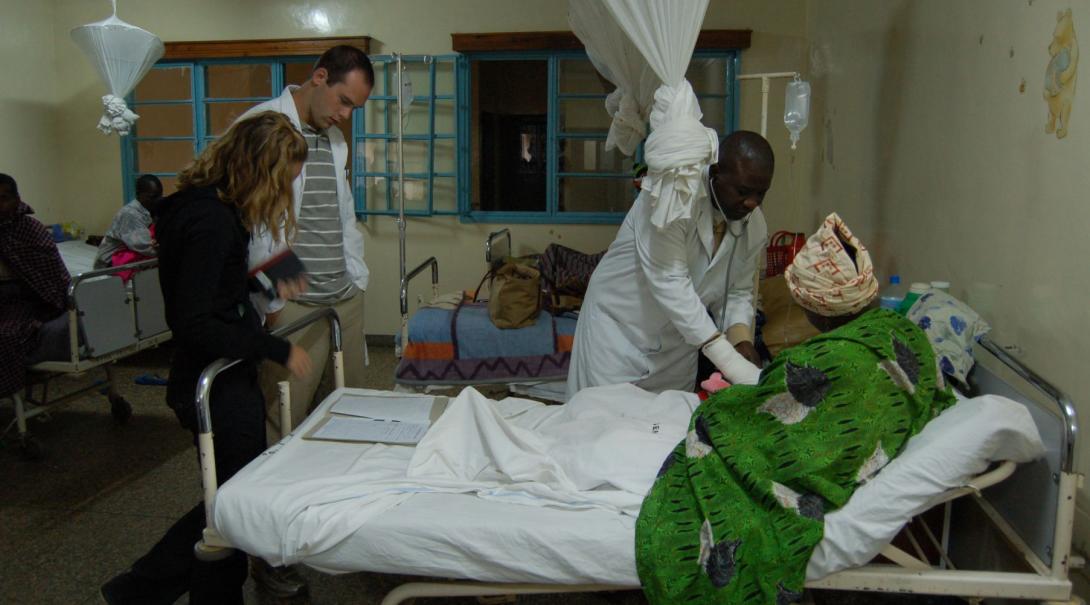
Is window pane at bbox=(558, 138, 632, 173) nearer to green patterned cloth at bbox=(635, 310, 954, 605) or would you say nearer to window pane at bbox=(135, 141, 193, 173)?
window pane at bbox=(135, 141, 193, 173)

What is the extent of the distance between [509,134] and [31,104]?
3.49 metres

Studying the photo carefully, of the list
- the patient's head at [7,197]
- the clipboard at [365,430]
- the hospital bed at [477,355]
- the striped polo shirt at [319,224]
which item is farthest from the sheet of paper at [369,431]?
the patient's head at [7,197]

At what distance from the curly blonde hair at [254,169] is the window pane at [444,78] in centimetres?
372

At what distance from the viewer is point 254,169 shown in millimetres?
1966

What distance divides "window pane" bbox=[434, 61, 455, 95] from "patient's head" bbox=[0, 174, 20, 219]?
277 cm

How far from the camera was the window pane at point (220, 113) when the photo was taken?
5891mm

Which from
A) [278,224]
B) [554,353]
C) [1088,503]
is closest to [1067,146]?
[1088,503]

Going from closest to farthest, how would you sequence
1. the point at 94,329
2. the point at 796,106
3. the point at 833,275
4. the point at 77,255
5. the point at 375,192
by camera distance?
the point at 833,275, the point at 94,329, the point at 796,106, the point at 77,255, the point at 375,192

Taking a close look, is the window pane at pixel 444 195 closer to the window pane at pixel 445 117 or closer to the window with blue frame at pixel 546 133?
the window with blue frame at pixel 546 133

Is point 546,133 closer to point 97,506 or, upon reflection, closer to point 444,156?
point 444,156

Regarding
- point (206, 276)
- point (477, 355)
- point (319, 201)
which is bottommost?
point (477, 355)

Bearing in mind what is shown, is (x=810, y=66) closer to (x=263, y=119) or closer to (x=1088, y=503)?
(x=1088, y=503)

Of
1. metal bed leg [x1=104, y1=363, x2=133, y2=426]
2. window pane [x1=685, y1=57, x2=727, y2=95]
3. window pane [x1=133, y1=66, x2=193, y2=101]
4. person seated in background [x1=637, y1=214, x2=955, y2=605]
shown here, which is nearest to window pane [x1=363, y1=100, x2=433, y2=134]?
window pane [x1=133, y1=66, x2=193, y2=101]

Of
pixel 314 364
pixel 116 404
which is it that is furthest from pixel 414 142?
pixel 314 364
